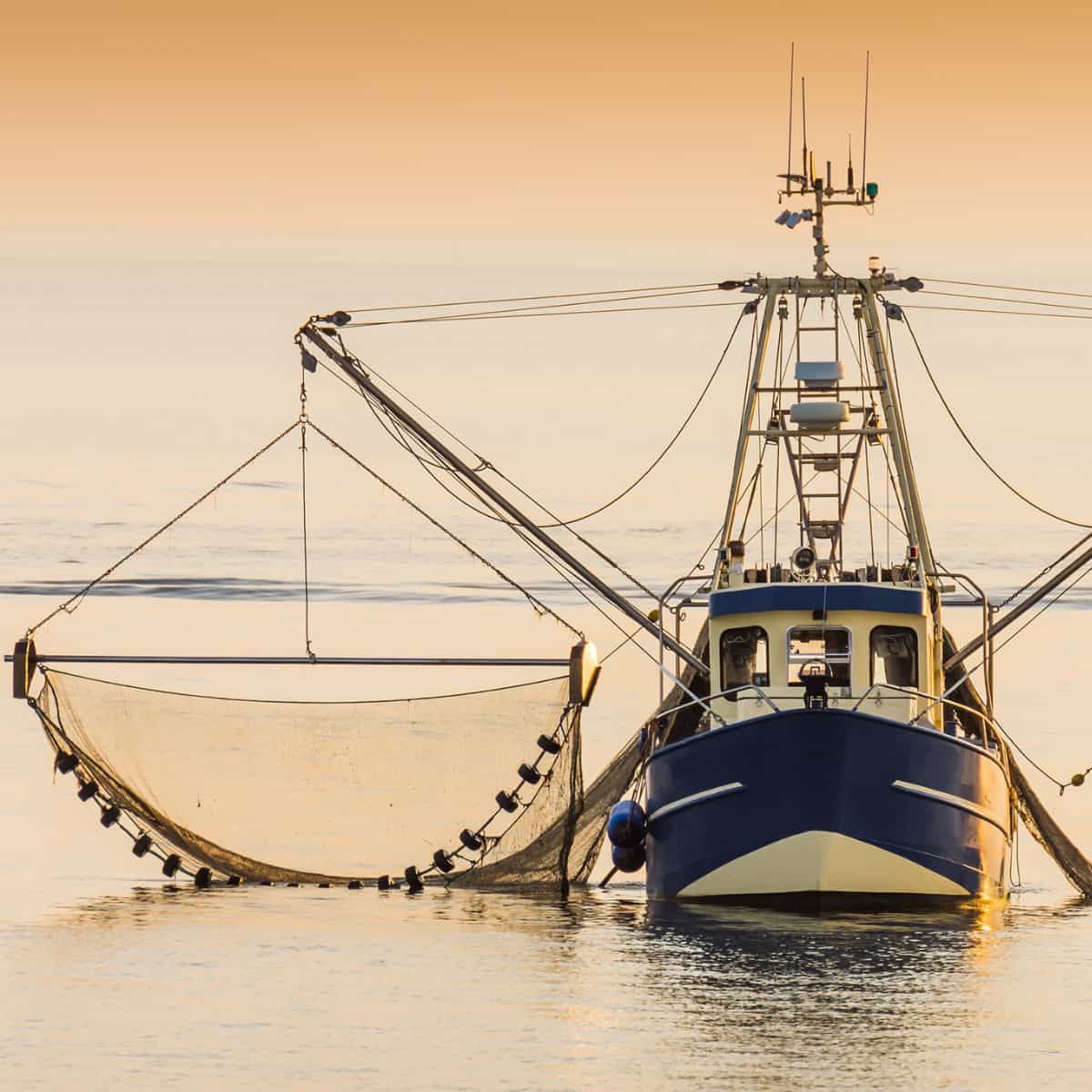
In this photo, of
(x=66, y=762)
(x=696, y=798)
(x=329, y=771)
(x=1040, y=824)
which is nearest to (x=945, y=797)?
(x=696, y=798)

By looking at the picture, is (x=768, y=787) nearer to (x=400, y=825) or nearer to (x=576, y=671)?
(x=576, y=671)

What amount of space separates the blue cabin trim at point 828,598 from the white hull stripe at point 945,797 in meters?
2.21

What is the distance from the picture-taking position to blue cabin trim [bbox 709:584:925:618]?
98.3ft

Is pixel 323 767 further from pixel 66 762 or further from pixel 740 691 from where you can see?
pixel 740 691

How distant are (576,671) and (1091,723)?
100 ft

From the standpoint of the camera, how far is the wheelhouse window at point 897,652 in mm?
30625

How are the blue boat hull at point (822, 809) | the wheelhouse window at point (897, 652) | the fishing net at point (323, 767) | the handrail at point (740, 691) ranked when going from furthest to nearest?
the wheelhouse window at point (897, 652) < the fishing net at point (323, 767) < the handrail at point (740, 691) < the blue boat hull at point (822, 809)

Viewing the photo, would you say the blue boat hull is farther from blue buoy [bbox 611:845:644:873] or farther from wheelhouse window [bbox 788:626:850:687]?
wheelhouse window [bbox 788:626:850:687]

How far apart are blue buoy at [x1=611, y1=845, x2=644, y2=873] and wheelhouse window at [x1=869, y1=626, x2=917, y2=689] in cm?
323

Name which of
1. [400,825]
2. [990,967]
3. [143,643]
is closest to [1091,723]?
[143,643]

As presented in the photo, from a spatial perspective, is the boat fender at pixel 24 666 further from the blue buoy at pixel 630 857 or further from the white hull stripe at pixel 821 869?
the white hull stripe at pixel 821 869

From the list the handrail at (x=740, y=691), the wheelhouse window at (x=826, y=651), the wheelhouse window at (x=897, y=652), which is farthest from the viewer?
the wheelhouse window at (x=897, y=652)

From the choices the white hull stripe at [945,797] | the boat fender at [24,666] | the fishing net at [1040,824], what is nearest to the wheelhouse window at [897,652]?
the fishing net at [1040,824]

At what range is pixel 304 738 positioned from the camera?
30500 millimetres
